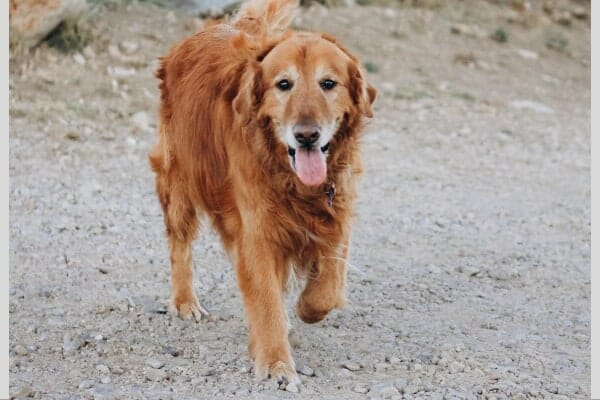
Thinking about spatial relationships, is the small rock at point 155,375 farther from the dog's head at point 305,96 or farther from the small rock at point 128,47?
the small rock at point 128,47

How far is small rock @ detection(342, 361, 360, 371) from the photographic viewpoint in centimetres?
504

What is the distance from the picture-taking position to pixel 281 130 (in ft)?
15.4

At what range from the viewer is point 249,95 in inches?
190

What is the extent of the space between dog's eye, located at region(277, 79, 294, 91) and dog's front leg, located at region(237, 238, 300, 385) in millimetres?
722

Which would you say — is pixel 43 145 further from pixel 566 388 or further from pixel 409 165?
pixel 566 388

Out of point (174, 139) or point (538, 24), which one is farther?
point (538, 24)

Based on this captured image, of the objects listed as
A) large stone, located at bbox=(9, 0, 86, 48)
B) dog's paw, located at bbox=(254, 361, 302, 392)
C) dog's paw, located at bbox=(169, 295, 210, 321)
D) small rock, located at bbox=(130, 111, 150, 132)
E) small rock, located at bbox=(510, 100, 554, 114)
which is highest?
dog's paw, located at bbox=(254, 361, 302, 392)

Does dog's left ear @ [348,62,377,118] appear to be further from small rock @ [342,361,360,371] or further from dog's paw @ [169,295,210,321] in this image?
dog's paw @ [169,295,210,321]

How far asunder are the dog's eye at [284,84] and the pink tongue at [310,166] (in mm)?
292

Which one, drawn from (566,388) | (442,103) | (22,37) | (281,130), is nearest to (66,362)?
(281,130)

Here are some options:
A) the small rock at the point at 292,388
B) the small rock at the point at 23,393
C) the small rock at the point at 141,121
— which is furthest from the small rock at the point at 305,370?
the small rock at the point at 141,121

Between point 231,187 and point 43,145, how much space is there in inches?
188

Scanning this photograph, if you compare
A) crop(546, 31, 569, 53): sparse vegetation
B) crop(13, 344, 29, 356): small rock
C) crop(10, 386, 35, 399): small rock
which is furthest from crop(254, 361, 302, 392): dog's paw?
crop(546, 31, 569, 53): sparse vegetation

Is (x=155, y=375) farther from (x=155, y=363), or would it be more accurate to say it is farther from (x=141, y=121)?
(x=141, y=121)
